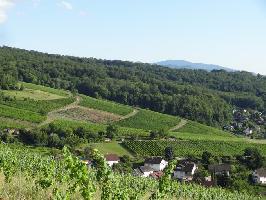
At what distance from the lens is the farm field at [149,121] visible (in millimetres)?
90069

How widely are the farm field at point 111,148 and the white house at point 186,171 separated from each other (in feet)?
28.5

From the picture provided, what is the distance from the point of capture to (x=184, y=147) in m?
74.1

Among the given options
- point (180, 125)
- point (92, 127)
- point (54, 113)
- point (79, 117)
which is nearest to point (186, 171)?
point (92, 127)

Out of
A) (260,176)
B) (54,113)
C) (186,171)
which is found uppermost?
(54,113)

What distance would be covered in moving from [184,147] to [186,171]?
547 inches

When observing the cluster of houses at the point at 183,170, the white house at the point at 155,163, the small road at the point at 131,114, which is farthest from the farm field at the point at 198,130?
the cluster of houses at the point at 183,170

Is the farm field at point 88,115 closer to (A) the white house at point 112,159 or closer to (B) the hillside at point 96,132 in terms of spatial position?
(B) the hillside at point 96,132

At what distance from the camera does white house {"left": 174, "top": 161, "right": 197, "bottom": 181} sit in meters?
59.5

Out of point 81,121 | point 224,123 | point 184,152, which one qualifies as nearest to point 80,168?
point 184,152

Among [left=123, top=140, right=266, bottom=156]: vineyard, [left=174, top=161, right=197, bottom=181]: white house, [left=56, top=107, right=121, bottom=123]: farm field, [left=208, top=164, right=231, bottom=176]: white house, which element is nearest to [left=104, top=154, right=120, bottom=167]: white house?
[left=123, top=140, right=266, bottom=156]: vineyard

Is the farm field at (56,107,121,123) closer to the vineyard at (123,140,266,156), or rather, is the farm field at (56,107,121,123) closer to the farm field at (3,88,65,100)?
the farm field at (3,88,65,100)

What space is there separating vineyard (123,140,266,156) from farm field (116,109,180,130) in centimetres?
1400

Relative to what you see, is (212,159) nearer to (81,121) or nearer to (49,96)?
(81,121)

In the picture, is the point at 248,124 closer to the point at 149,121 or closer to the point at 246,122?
the point at 246,122
